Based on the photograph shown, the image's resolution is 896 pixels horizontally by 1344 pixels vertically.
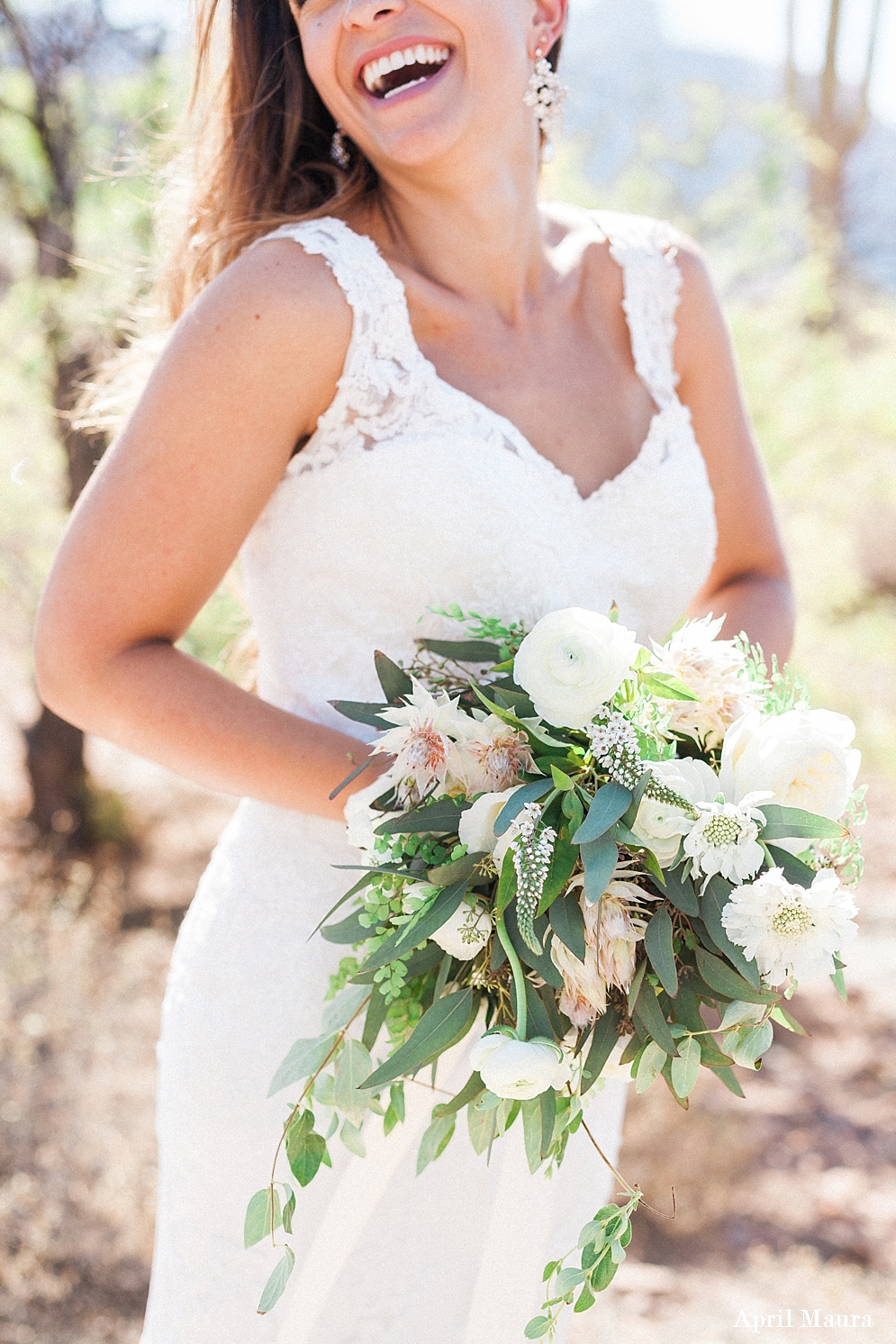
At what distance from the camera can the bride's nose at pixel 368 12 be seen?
1.63 metres

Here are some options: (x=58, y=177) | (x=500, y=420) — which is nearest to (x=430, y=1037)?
(x=500, y=420)

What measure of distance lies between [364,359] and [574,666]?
0.66 m

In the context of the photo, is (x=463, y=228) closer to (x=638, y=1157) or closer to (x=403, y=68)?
(x=403, y=68)

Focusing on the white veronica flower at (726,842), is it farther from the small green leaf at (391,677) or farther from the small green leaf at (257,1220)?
the small green leaf at (257,1220)

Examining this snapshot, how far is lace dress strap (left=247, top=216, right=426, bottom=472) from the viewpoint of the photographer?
1.63 meters

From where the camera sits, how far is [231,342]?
1.52 metres

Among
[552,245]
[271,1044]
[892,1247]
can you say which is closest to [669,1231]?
[892,1247]

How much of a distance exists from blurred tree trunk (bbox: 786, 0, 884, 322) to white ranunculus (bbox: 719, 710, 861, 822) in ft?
31.3

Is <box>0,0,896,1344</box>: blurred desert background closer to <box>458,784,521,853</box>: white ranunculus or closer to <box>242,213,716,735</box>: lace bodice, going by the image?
<box>242,213,716,735</box>: lace bodice

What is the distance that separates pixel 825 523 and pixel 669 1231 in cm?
356

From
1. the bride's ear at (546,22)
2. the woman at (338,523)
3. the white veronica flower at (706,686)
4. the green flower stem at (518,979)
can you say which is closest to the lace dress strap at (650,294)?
the woman at (338,523)

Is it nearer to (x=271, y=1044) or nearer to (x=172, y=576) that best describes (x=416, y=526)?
(x=172, y=576)

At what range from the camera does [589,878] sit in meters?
1.13

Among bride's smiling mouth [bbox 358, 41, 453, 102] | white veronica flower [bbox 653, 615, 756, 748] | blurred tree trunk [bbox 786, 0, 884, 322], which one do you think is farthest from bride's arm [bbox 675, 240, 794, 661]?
blurred tree trunk [bbox 786, 0, 884, 322]
